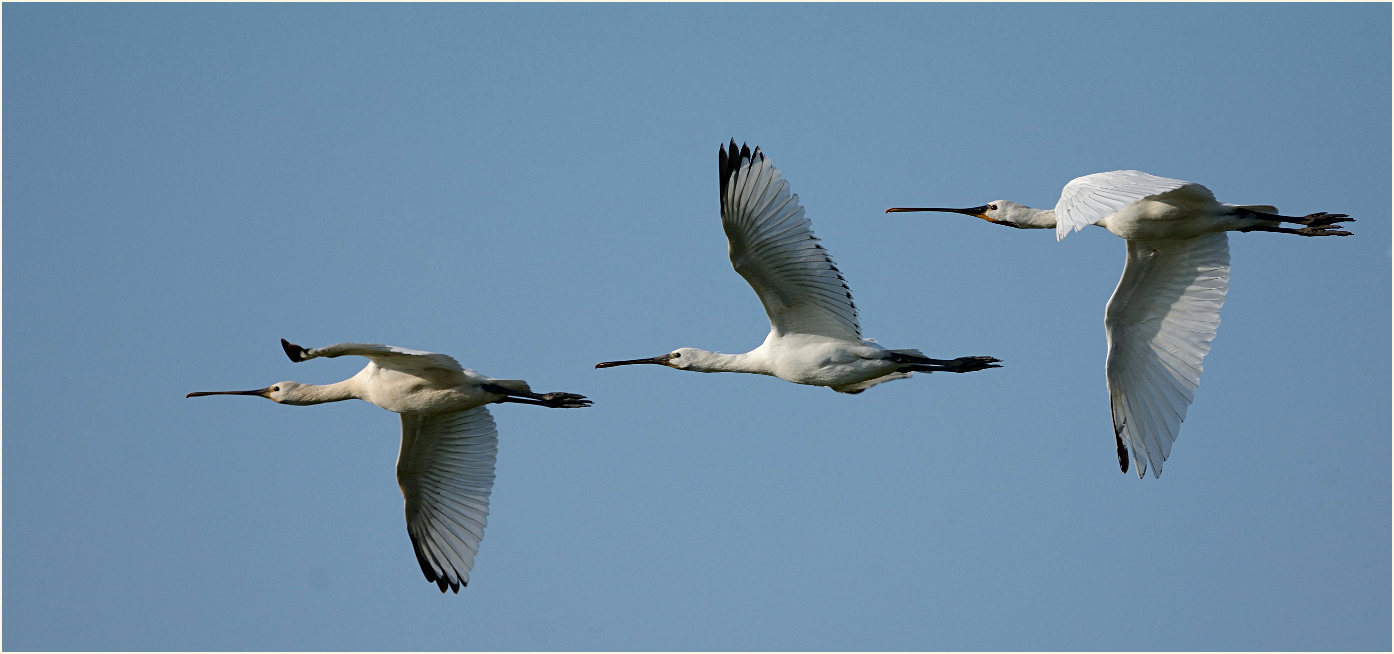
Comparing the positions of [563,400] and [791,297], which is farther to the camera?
[563,400]

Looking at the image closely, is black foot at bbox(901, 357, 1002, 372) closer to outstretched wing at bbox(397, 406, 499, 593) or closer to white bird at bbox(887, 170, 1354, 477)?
white bird at bbox(887, 170, 1354, 477)

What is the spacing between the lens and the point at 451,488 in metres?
20.2

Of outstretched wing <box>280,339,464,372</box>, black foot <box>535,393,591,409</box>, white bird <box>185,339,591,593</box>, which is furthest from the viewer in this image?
white bird <box>185,339,591,593</box>

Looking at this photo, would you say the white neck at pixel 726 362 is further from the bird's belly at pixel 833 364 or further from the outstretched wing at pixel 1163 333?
the outstretched wing at pixel 1163 333

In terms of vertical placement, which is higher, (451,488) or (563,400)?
(563,400)

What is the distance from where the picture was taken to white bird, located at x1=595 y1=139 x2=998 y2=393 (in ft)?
55.3

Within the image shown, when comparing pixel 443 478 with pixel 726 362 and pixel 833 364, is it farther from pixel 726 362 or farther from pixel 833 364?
pixel 833 364

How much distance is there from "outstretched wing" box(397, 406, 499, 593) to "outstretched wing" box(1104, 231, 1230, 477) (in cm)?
665

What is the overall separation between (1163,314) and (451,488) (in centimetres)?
759

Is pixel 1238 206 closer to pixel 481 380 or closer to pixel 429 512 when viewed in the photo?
pixel 481 380

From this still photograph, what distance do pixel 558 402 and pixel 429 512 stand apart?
2112mm

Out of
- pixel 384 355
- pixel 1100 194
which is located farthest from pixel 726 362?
pixel 1100 194

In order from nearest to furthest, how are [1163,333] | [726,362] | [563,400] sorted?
[1163,333], [726,362], [563,400]

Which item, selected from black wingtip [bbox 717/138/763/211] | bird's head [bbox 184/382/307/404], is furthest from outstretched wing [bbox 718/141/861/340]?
bird's head [bbox 184/382/307/404]
